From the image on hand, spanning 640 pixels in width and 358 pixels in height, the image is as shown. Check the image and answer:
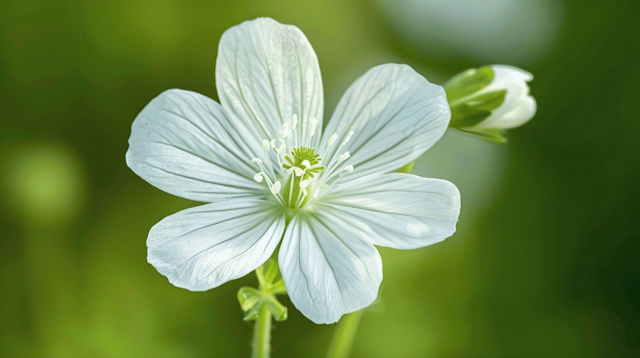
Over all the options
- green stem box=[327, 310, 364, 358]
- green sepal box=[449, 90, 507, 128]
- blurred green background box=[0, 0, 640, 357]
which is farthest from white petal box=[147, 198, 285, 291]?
blurred green background box=[0, 0, 640, 357]

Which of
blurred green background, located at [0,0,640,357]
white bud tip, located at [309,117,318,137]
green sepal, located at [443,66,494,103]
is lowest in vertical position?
blurred green background, located at [0,0,640,357]

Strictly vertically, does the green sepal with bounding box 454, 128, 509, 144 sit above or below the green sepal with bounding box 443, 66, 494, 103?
below

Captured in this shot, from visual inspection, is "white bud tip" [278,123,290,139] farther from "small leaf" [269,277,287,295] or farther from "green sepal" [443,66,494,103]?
"green sepal" [443,66,494,103]

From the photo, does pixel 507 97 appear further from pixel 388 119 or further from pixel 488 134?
pixel 388 119

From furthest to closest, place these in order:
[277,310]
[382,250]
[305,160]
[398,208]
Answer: [382,250]
[305,160]
[398,208]
[277,310]

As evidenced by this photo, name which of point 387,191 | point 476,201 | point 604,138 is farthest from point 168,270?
point 604,138

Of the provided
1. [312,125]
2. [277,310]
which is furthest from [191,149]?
[277,310]
